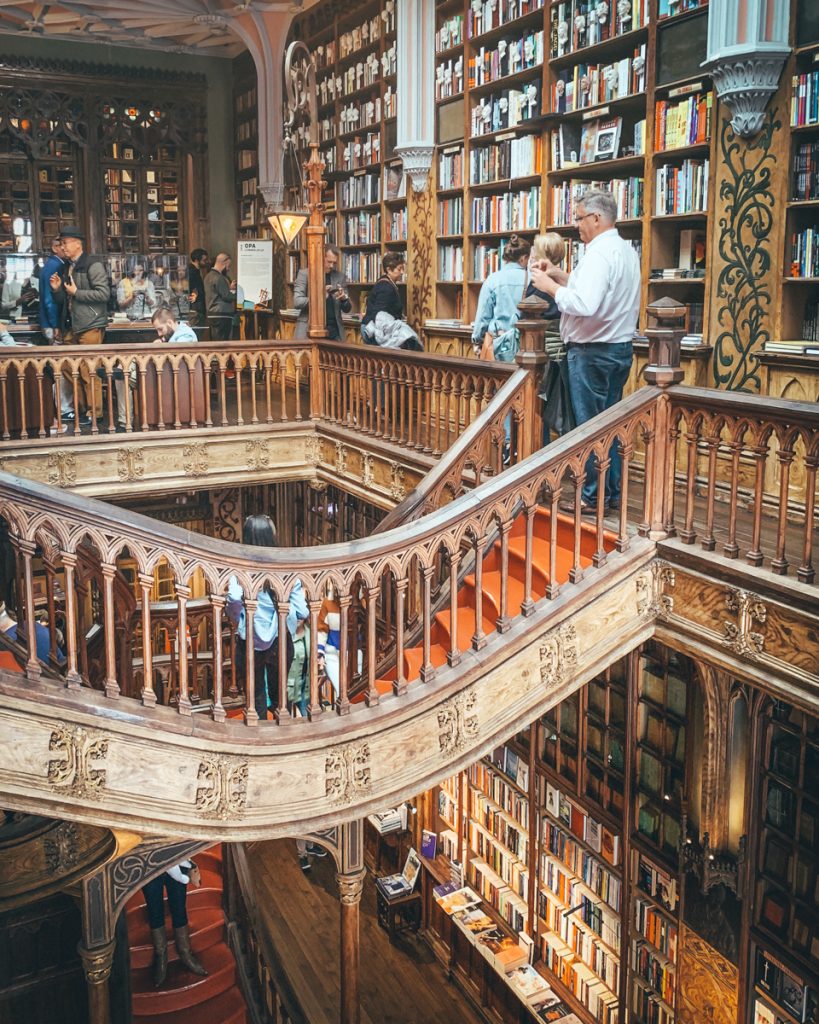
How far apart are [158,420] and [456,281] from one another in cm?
256

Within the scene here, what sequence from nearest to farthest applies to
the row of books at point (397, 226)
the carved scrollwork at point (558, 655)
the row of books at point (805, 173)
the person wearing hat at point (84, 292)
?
the carved scrollwork at point (558, 655) → the row of books at point (805, 173) → the person wearing hat at point (84, 292) → the row of books at point (397, 226)

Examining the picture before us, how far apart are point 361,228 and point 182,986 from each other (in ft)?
22.2

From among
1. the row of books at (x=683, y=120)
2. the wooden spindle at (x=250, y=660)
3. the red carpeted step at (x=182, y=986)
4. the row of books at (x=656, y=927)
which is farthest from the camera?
the red carpeted step at (x=182, y=986)

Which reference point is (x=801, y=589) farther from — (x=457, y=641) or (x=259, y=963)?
(x=259, y=963)

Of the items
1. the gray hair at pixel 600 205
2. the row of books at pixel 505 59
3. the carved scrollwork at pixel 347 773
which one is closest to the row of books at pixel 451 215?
the row of books at pixel 505 59

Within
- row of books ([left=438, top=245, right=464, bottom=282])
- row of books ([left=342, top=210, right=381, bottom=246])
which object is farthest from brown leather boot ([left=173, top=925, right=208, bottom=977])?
row of books ([left=342, top=210, right=381, bottom=246])

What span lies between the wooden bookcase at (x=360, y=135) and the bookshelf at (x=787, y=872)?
596 centimetres

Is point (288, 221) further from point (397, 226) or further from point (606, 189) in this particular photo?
point (606, 189)

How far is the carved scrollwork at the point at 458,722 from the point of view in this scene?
4133 mm

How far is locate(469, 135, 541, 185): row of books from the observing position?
24.2 feet

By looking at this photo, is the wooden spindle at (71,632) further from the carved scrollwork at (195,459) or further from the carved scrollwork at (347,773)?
the carved scrollwork at (195,459)

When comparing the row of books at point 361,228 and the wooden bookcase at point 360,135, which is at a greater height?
the wooden bookcase at point 360,135

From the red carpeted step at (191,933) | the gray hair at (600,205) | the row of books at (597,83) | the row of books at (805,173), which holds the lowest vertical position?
the red carpeted step at (191,933)

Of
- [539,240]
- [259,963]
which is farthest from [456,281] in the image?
[259,963]
